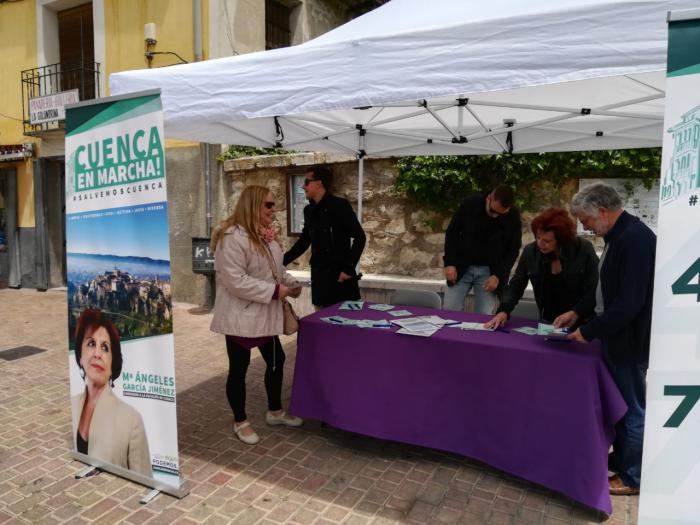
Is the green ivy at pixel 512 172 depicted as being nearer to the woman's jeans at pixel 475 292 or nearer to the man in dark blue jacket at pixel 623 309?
the woman's jeans at pixel 475 292

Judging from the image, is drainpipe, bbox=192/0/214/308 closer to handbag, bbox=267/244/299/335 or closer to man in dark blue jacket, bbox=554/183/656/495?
handbag, bbox=267/244/299/335

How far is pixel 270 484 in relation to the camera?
2955mm

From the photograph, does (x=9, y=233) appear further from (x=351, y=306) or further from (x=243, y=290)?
(x=243, y=290)

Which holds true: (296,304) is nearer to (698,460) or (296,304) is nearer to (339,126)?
(339,126)

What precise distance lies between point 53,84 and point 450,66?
1015 cm

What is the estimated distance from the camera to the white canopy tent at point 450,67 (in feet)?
6.98

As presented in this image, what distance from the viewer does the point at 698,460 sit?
1.71 meters

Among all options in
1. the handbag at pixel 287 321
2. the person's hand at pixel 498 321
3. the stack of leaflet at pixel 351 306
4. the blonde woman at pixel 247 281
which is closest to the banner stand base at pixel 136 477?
the blonde woman at pixel 247 281

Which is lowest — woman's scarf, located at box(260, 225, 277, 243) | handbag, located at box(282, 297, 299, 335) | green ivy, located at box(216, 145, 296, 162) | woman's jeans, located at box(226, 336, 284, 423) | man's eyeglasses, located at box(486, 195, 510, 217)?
woman's jeans, located at box(226, 336, 284, 423)

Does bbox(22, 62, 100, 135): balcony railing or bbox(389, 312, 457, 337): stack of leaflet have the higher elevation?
bbox(22, 62, 100, 135): balcony railing

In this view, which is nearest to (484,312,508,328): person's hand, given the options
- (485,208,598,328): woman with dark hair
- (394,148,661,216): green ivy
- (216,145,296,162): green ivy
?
(485,208,598,328): woman with dark hair

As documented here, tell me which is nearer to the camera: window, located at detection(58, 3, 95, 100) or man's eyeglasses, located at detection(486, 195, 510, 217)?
man's eyeglasses, located at detection(486, 195, 510, 217)

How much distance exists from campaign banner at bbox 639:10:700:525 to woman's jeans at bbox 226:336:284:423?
2.33m

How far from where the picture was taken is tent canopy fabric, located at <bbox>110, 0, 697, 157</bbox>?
83.7 inches
